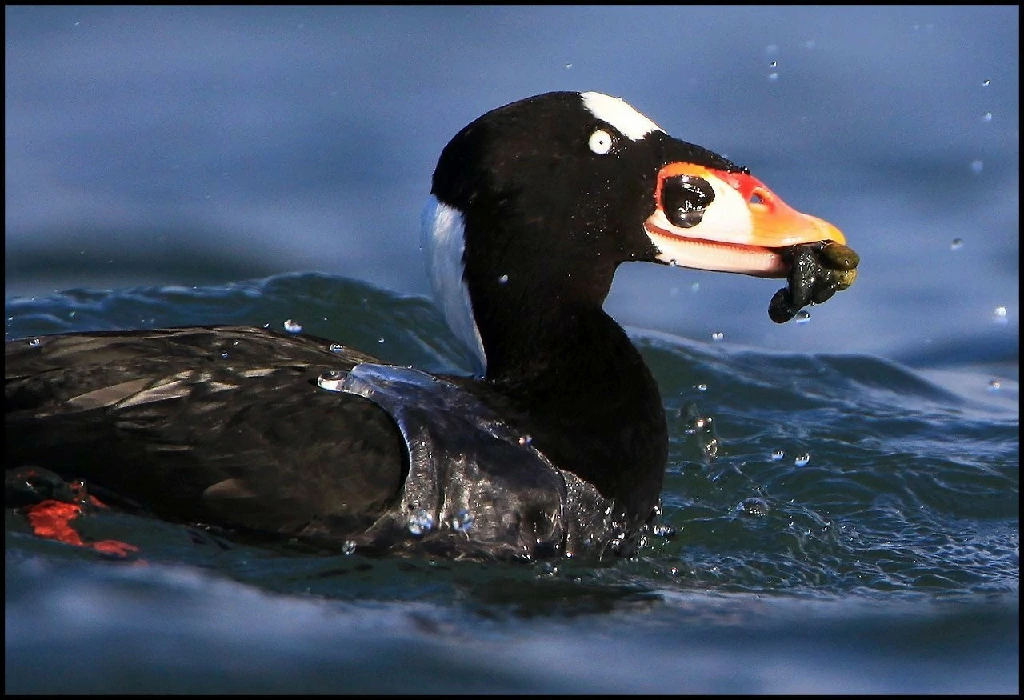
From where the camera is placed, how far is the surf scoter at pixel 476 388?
172 inches

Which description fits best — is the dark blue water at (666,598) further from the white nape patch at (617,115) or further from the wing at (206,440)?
the white nape patch at (617,115)

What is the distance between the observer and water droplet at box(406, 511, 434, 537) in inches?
173

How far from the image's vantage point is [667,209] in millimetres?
5125

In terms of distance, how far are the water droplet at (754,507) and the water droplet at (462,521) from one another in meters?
1.40

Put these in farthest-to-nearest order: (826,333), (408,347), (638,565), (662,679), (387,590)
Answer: (826,333)
(408,347)
(638,565)
(387,590)
(662,679)

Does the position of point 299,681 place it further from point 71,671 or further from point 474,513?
point 474,513

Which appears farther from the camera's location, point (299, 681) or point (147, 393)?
point (147, 393)

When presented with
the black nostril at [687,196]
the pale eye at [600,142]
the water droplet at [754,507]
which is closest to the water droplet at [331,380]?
the pale eye at [600,142]

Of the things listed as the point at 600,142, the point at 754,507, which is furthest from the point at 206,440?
the point at 754,507

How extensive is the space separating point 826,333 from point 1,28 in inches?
182

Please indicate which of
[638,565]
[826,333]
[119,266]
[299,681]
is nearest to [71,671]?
[299,681]

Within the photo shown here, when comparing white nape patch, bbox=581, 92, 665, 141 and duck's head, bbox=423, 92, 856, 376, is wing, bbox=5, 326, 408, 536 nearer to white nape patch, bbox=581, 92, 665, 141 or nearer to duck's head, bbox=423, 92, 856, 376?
duck's head, bbox=423, 92, 856, 376

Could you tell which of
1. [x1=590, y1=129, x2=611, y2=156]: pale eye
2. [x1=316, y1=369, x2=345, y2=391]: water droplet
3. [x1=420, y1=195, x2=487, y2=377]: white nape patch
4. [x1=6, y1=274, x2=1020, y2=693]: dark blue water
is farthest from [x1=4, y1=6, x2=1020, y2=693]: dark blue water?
[x1=590, y1=129, x2=611, y2=156]: pale eye

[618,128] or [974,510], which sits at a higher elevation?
[618,128]
